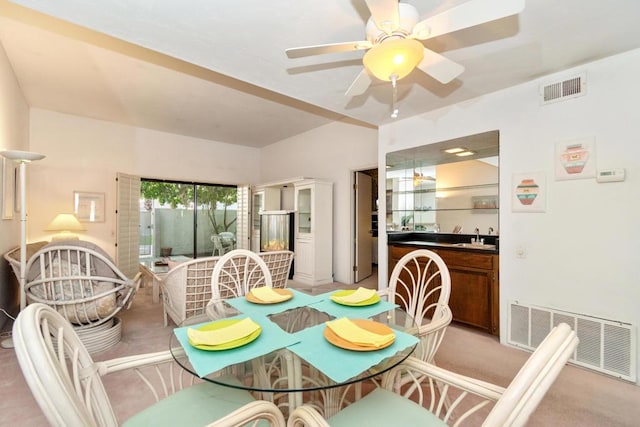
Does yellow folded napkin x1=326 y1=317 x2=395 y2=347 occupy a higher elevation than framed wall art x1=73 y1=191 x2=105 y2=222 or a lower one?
lower

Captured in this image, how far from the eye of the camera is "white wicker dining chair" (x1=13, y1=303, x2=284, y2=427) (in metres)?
0.67

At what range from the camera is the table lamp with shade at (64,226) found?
→ 4254 millimetres

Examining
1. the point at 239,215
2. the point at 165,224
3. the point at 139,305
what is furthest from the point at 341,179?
the point at 165,224

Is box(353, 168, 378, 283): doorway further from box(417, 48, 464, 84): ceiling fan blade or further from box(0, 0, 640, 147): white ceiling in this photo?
box(417, 48, 464, 84): ceiling fan blade

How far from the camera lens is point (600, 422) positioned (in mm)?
1750

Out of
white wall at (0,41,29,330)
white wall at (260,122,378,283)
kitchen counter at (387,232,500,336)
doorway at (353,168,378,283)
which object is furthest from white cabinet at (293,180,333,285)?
white wall at (0,41,29,330)

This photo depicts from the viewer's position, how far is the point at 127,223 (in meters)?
5.22

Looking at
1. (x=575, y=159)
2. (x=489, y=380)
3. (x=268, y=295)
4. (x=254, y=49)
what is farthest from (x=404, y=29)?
(x=489, y=380)

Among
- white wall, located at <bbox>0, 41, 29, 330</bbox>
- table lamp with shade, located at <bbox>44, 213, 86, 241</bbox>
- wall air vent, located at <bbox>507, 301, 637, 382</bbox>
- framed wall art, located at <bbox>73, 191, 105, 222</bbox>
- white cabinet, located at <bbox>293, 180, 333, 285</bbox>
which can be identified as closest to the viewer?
wall air vent, located at <bbox>507, 301, 637, 382</bbox>

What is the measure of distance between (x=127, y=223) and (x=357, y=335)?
17.5 ft

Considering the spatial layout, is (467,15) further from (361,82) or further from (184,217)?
(184,217)

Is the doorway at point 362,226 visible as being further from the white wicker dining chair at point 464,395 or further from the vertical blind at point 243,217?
the white wicker dining chair at point 464,395

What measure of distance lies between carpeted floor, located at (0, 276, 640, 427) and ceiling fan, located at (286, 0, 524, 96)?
2.21 meters

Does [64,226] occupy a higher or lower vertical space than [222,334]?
higher
